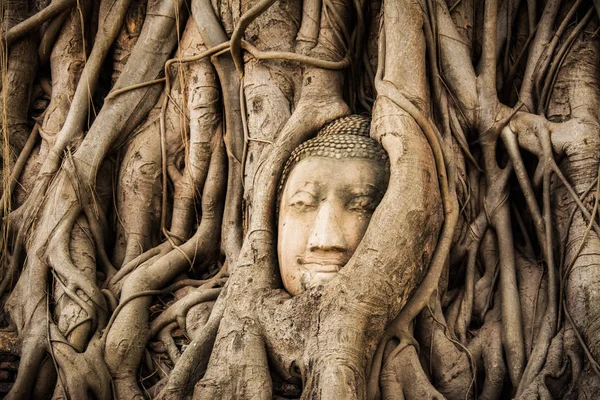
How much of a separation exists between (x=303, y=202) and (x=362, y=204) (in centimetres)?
27

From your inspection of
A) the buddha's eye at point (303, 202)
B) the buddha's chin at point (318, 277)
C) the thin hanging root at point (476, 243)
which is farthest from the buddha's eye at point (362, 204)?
the thin hanging root at point (476, 243)

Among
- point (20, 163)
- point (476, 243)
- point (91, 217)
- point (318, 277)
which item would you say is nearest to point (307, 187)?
point (318, 277)

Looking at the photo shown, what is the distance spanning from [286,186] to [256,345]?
2.57ft

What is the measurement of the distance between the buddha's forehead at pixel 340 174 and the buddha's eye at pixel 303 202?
0.03 metres

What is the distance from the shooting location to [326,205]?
4332 millimetres

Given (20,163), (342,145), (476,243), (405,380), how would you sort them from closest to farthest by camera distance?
(405,380) < (342,145) < (476,243) < (20,163)

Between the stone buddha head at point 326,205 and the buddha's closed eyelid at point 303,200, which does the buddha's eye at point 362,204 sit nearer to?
the stone buddha head at point 326,205

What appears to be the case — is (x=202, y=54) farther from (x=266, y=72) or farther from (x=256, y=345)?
(x=256, y=345)

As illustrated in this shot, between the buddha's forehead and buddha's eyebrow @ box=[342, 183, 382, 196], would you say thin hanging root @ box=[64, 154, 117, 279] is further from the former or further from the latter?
buddha's eyebrow @ box=[342, 183, 382, 196]

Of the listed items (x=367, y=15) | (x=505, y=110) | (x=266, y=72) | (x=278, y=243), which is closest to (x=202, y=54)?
(x=266, y=72)

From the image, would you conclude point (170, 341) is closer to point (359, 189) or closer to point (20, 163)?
point (359, 189)

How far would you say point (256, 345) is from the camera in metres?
4.18

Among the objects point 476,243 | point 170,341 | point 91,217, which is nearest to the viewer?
point 476,243

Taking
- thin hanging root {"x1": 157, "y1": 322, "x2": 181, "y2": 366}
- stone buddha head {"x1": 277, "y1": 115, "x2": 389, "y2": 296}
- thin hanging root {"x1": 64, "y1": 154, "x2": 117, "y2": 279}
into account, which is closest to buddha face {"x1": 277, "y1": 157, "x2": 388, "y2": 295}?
stone buddha head {"x1": 277, "y1": 115, "x2": 389, "y2": 296}
